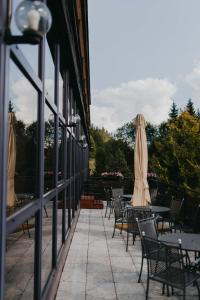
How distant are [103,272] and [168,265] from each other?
1634 mm

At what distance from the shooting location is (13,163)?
208 centimetres

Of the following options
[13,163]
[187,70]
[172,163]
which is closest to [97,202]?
[172,163]

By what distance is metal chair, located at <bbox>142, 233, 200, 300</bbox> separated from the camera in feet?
12.2

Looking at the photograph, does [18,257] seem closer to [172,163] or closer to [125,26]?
[172,163]

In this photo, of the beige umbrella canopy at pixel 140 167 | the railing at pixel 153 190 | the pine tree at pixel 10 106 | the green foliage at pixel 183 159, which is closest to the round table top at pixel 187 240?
the pine tree at pixel 10 106

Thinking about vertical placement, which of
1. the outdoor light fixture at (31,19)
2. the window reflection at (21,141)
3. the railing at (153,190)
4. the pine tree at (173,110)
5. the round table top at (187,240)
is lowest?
the round table top at (187,240)

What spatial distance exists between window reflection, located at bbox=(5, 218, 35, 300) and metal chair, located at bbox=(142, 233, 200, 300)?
1441 millimetres

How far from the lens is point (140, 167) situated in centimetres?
850

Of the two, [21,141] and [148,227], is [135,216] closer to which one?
[148,227]

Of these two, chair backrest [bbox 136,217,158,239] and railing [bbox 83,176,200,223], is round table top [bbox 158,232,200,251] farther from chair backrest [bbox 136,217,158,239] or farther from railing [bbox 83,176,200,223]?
railing [bbox 83,176,200,223]

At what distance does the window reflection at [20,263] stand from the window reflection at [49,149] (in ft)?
3.25

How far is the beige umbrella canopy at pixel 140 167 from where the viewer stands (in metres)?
8.20

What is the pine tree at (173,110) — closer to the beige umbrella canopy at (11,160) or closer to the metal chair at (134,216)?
the metal chair at (134,216)

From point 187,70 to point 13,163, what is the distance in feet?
169
